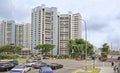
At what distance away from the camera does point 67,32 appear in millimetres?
180500

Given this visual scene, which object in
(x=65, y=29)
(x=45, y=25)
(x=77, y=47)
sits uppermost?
(x=45, y=25)

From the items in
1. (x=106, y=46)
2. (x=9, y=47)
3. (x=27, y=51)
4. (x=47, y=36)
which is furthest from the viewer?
(x=27, y=51)

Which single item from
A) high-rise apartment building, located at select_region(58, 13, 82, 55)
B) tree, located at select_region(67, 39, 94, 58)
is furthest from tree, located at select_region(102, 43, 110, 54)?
high-rise apartment building, located at select_region(58, 13, 82, 55)

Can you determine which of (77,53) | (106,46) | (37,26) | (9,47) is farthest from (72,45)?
(37,26)

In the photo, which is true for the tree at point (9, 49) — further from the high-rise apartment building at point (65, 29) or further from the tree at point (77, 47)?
the tree at point (77, 47)

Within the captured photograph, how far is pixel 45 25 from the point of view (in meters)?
177

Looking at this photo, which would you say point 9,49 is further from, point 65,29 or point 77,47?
point 77,47

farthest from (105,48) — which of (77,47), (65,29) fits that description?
(65,29)

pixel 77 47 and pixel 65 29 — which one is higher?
pixel 65 29

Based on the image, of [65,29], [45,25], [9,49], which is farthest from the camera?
[65,29]

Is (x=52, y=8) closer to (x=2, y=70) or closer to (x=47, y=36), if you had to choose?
(x=47, y=36)

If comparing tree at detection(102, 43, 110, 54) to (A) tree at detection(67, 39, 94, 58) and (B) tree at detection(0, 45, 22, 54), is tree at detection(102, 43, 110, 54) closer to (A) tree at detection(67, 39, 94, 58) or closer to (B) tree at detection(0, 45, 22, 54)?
(A) tree at detection(67, 39, 94, 58)

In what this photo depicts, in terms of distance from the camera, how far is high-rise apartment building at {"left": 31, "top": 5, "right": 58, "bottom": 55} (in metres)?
176

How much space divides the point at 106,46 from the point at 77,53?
16792mm
